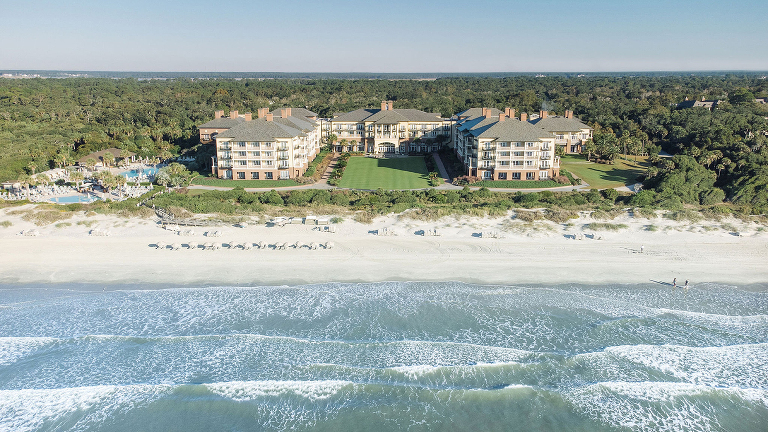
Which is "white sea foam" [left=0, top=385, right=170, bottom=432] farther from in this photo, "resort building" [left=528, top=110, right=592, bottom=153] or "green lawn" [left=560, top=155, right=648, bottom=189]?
"resort building" [left=528, top=110, right=592, bottom=153]

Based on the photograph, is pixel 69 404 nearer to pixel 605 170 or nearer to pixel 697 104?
pixel 605 170

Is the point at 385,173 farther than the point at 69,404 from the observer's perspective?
Yes

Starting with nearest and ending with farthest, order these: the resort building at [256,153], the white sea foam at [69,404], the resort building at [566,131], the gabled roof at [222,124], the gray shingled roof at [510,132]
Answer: the white sea foam at [69,404] < the gray shingled roof at [510,132] < the resort building at [256,153] < the gabled roof at [222,124] < the resort building at [566,131]

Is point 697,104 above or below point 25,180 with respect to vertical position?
above

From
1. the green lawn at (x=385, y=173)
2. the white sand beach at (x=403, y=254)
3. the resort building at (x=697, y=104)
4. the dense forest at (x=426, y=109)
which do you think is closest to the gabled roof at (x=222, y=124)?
the dense forest at (x=426, y=109)

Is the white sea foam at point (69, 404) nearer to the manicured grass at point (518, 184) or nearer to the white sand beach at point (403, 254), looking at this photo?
the white sand beach at point (403, 254)

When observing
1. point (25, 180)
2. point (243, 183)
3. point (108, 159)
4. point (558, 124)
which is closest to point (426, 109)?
point (558, 124)

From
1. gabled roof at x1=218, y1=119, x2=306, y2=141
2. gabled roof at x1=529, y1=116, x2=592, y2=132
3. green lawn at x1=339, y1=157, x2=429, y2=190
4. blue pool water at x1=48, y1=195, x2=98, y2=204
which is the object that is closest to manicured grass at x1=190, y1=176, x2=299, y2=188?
gabled roof at x1=218, y1=119, x2=306, y2=141

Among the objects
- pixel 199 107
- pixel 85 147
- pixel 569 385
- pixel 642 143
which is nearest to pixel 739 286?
pixel 569 385
